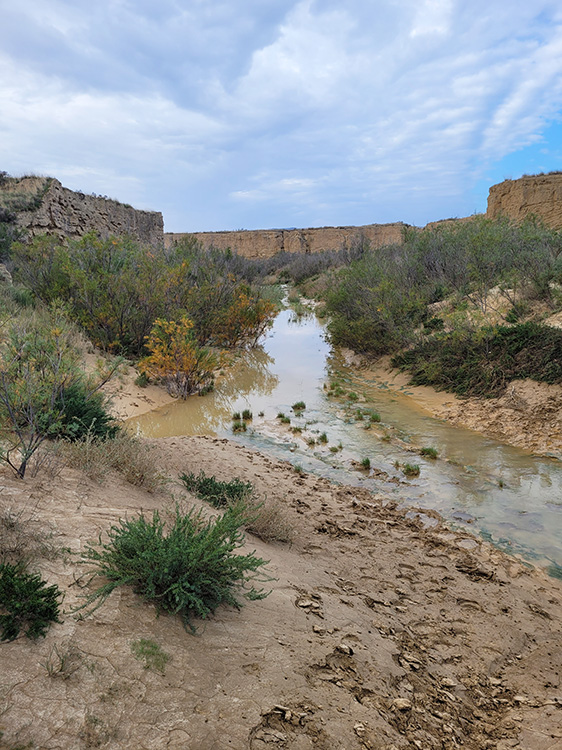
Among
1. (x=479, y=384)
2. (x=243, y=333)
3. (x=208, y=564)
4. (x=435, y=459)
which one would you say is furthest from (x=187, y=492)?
(x=243, y=333)

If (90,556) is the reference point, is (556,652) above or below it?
below

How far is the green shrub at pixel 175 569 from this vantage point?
2.55 m

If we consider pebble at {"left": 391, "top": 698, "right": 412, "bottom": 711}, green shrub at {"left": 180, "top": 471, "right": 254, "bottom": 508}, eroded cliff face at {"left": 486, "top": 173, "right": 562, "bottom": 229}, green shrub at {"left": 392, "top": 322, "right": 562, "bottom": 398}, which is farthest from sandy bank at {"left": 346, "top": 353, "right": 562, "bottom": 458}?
eroded cliff face at {"left": 486, "top": 173, "right": 562, "bottom": 229}

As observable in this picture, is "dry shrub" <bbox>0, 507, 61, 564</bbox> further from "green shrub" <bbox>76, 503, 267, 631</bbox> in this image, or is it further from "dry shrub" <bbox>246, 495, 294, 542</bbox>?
"dry shrub" <bbox>246, 495, 294, 542</bbox>

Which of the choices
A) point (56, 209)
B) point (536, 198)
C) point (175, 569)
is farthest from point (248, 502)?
point (536, 198)

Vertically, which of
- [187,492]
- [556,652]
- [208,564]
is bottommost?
[556,652]

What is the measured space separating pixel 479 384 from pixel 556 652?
691 centimetres

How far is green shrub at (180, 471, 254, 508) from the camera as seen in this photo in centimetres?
→ 470

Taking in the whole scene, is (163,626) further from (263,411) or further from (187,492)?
(263,411)

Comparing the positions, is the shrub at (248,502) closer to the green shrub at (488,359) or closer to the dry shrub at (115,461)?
the dry shrub at (115,461)

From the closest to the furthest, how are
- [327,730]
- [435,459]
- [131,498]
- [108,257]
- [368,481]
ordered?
[327,730] < [131,498] < [368,481] < [435,459] < [108,257]

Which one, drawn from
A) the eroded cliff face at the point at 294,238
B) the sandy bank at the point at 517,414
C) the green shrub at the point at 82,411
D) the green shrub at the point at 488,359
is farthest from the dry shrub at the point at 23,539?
the eroded cliff face at the point at 294,238

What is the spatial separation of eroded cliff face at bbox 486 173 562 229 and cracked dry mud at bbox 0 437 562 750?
1103 inches

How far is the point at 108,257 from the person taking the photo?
1275cm
